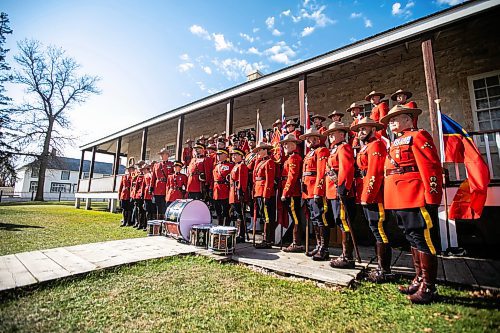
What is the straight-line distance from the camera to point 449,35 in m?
6.73

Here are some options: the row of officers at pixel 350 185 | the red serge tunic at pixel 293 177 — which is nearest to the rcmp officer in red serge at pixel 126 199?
the row of officers at pixel 350 185

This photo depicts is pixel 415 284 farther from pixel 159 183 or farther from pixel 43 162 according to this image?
pixel 43 162

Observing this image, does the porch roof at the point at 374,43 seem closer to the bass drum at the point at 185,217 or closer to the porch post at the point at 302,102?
the porch post at the point at 302,102

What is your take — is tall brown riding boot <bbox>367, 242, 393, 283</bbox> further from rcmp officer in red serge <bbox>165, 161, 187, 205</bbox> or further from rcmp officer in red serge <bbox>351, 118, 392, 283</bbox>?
rcmp officer in red serge <bbox>165, 161, 187, 205</bbox>

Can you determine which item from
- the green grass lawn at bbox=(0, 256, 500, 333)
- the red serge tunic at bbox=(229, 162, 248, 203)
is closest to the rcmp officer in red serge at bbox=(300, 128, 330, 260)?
the green grass lawn at bbox=(0, 256, 500, 333)

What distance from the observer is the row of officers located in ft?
8.77

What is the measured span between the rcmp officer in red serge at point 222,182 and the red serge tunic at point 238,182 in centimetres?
39

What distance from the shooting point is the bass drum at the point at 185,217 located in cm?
506

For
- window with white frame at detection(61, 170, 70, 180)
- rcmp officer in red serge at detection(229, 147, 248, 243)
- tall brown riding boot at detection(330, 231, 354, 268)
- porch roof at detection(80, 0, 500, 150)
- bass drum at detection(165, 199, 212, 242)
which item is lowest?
tall brown riding boot at detection(330, 231, 354, 268)

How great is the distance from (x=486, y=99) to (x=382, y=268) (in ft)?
21.4

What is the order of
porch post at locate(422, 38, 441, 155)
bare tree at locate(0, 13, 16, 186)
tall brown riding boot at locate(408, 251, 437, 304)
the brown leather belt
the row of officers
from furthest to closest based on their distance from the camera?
bare tree at locate(0, 13, 16, 186), porch post at locate(422, 38, 441, 155), the brown leather belt, the row of officers, tall brown riding boot at locate(408, 251, 437, 304)

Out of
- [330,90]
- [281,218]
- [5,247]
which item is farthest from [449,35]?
[5,247]

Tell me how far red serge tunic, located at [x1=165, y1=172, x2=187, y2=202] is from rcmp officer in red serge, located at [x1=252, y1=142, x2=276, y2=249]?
2779mm

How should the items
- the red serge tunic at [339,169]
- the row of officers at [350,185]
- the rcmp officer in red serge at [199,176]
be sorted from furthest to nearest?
the rcmp officer in red serge at [199,176] < the red serge tunic at [339,169] < the row of officers at [350,185]
